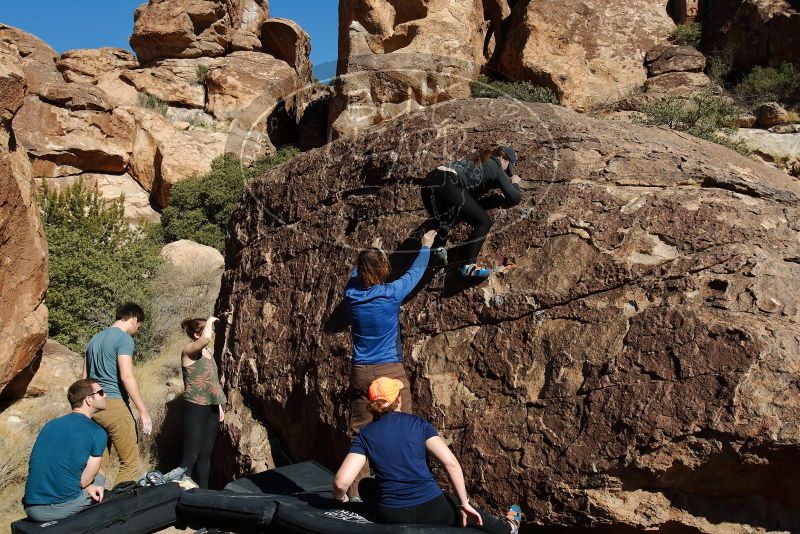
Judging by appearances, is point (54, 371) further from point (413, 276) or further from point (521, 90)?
point (521, 90)

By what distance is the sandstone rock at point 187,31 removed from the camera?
2655 cm

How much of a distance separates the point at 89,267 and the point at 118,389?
26.8ft

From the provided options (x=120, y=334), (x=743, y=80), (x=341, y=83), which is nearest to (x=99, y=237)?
(x=341, y=83)

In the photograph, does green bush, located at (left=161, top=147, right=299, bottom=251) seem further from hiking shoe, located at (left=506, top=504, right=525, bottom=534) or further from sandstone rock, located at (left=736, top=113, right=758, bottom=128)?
hiking shoe, located at (left=506, top=504, right=525, bottom=534)

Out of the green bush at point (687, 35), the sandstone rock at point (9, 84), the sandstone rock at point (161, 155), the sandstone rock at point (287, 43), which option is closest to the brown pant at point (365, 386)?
the sandstone rock at point (9, 84)

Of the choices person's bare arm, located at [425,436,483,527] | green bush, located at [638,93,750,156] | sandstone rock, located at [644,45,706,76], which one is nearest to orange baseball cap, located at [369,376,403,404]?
person's bare arm, located at [425,436,483,527]

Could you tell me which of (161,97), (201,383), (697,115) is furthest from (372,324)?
(161,97)

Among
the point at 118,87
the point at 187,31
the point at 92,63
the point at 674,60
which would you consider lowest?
the point at 674,60

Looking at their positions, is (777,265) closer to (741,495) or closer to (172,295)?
(741,495)

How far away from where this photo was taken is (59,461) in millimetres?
3891

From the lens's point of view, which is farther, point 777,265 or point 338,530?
point 777,265

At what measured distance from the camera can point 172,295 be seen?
12680 millimetres

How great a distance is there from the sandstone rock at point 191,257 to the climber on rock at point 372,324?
11262 mm

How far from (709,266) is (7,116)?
6966mm
